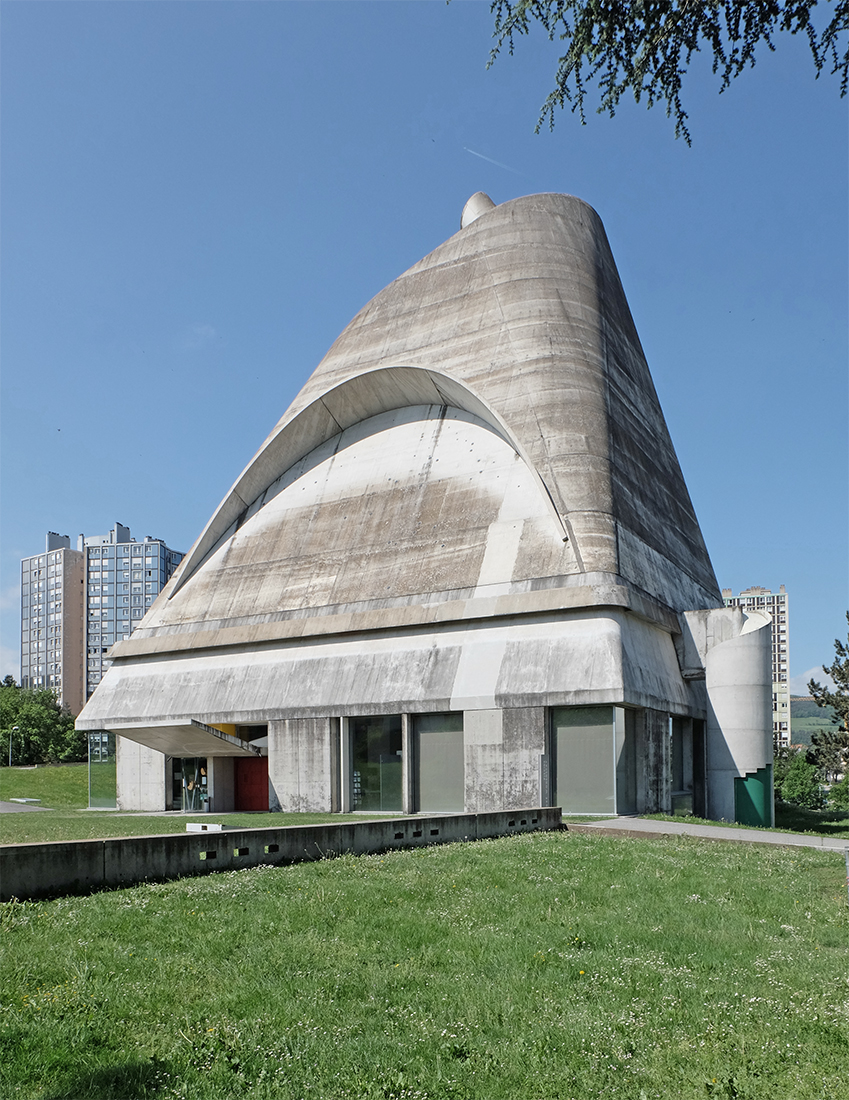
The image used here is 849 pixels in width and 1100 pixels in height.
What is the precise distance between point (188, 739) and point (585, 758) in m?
13.6

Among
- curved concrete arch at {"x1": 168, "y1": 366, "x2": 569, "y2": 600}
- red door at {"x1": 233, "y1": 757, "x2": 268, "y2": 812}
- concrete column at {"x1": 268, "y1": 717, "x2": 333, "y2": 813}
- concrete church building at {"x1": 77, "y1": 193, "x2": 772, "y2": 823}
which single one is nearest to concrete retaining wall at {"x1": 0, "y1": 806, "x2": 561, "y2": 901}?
concrete church building at {"x1": 77, "y1": 193, "x2": 772, "y2": 823}

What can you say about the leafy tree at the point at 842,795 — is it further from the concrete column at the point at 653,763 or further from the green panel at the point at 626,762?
the green panel at the point at 626,762

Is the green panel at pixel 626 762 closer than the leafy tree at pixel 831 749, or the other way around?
the green panel at pixel 626 762

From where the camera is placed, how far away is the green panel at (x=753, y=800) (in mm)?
29312

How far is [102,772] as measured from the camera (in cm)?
3575

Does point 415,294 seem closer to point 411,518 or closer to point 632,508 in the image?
point 411,518

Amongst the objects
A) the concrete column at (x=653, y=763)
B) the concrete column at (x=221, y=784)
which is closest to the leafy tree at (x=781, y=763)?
the concrete column at (x=653, y=763)

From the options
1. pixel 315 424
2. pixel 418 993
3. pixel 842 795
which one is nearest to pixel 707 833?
pixel 418 993

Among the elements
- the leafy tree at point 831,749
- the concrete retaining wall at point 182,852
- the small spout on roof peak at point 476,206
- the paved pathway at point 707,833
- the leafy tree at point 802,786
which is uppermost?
the small spout on roof peak at point 476,206

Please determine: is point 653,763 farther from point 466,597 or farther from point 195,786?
point 195,786

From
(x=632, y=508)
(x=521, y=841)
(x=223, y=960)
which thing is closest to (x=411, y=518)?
(x=632, y=508)

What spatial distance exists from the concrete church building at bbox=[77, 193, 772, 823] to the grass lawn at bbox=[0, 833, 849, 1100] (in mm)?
15890

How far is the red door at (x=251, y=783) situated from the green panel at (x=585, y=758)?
465 inches

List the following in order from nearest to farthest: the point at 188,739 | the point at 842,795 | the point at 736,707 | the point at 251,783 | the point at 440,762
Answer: the point at 440,762 → the point at 736,707 → the point at 188,739 → the point at 251,783 → the point at 842,795
